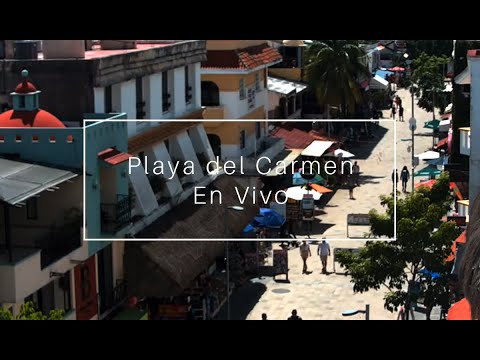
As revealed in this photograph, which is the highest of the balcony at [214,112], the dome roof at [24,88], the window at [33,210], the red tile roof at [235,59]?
the dome roof at [24,88]

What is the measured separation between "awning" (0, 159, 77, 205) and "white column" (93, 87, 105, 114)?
2901 mm

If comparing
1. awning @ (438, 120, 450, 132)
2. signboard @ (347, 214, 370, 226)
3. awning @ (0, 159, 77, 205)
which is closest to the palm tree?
awning @ (438, 120, 450, 132)

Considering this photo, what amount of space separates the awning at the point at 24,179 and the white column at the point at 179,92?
7945 mm

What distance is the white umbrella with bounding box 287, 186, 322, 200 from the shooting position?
28078 millimetres

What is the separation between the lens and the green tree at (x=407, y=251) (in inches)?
748

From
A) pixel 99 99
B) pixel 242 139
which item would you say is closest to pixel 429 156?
pixel 242 139

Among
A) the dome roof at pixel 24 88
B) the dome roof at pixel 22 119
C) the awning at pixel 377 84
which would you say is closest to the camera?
the dome roof at pixel 22 119

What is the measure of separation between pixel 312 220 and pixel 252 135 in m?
3.49

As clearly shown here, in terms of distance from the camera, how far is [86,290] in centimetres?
1922

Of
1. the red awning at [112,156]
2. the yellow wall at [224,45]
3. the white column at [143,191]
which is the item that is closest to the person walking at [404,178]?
the yellow wall at [224,45]

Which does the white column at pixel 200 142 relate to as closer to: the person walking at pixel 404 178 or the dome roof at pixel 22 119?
the person walking at pixel 404 178

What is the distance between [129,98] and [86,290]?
4.93 meters

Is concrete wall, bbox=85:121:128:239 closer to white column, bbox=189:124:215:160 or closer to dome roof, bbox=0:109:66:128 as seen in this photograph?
dome roof, bbox=0:109:66:128
